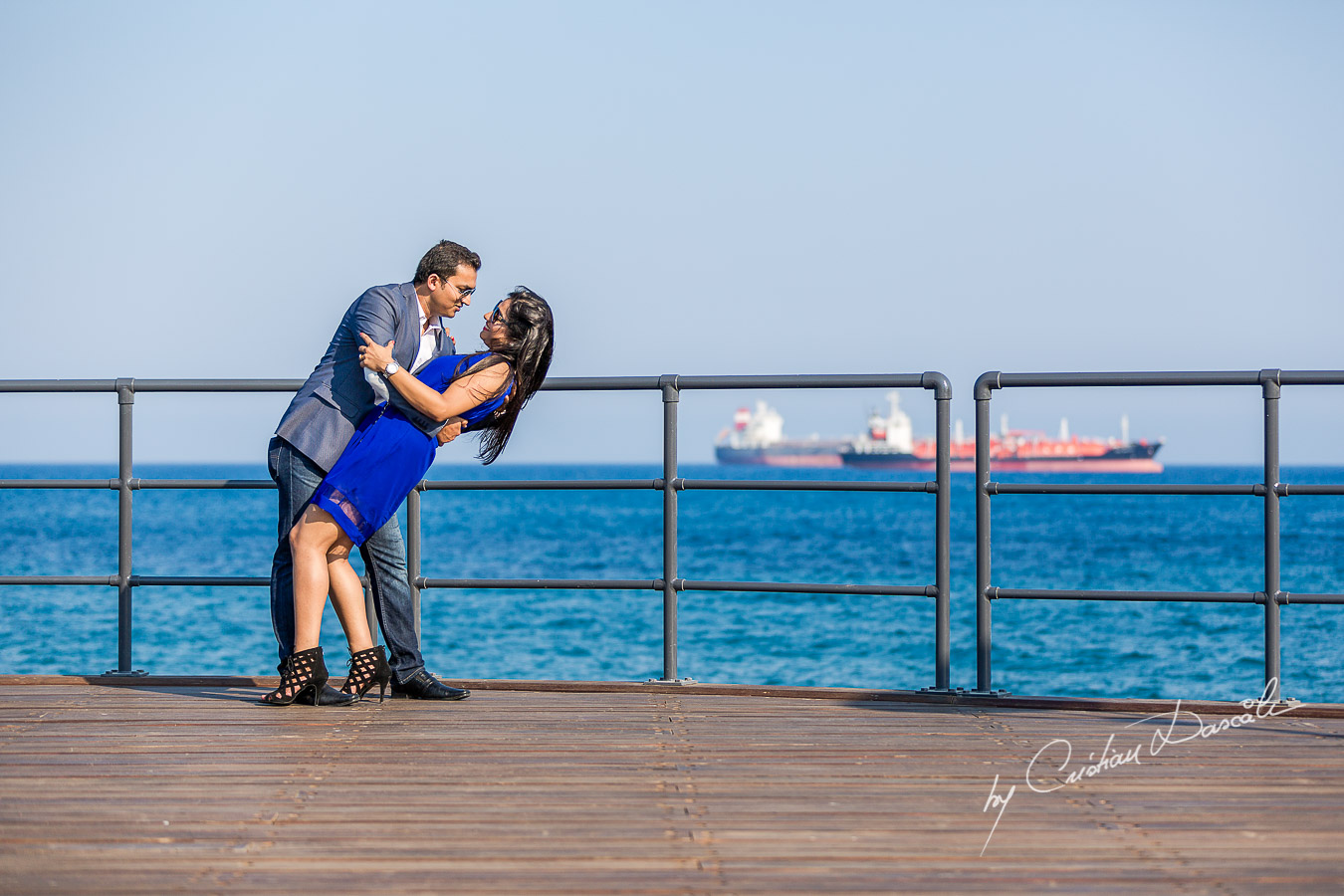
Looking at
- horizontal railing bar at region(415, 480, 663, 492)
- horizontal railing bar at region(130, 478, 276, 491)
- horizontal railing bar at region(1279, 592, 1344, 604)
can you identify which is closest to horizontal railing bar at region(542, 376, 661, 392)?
horizontal railing bar at region(415, 480, 663, 492)

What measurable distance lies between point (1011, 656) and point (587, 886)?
19225 millimetres

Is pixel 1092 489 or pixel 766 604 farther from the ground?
pixel 1092 489

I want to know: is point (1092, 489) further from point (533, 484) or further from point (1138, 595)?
point (533, 484)

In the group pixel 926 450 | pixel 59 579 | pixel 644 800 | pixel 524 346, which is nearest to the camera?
pixel 644 800

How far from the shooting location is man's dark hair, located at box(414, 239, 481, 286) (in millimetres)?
3412

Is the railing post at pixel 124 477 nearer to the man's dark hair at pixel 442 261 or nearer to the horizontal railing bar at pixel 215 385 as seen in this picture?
the horizontal railing bar at pixel 215 385

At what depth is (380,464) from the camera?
132 inches

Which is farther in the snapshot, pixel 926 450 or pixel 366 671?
pixel 926 450

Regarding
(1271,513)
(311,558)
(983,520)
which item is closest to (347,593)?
(311,558)

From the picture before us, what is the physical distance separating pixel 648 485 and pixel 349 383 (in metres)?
0.84

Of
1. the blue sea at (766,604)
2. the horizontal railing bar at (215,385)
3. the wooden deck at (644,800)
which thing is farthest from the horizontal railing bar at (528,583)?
the blue sea at (766,604)

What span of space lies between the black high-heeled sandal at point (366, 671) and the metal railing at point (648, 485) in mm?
126

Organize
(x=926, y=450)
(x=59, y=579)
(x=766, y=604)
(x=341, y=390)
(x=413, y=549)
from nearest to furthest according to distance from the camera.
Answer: (x=341, y=390), (x=413, y=549), (x=59, y=579), (x=766, y=604), (x=926, y=450)

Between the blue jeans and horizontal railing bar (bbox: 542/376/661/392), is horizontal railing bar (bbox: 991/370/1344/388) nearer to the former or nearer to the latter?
horizontal railing bar (bbox: 542/376/661/392)
